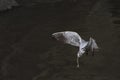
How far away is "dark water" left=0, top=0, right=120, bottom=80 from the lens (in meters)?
7.91

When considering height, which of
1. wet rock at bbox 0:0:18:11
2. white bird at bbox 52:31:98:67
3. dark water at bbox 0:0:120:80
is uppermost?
white bird at bbox 52:31:98:67

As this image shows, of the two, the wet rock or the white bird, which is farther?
the wet rock

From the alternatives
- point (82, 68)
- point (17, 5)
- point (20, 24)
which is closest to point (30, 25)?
point (20, 24)

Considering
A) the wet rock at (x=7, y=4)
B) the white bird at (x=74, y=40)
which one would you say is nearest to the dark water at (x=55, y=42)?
the wet rock at (x=7, y=4)

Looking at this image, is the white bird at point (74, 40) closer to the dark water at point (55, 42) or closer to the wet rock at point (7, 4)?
the dark water at point (55, 42)

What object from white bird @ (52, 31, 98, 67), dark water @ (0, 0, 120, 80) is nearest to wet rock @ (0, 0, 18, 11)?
dark water @ (0, 0, 120, 80)

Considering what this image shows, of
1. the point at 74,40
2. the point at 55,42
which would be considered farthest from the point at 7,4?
the point at 74,40

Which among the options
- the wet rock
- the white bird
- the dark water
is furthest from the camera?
the wet rock

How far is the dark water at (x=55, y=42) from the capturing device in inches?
312

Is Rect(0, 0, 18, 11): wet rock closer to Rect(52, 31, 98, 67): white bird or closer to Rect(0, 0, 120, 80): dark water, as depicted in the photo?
Rect(0, 0, 120, 80): dark water

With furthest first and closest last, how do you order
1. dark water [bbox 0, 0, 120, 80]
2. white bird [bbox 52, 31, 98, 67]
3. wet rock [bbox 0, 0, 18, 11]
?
wet rock [bbox 0, 0, 18, 11] → dark water [bbox 0, 0, 120, 80] → white bird [bbox 52, 31, 98, 67]

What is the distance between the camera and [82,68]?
8.02m

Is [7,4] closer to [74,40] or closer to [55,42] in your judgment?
[55,42]

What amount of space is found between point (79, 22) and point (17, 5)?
10.0 ft
